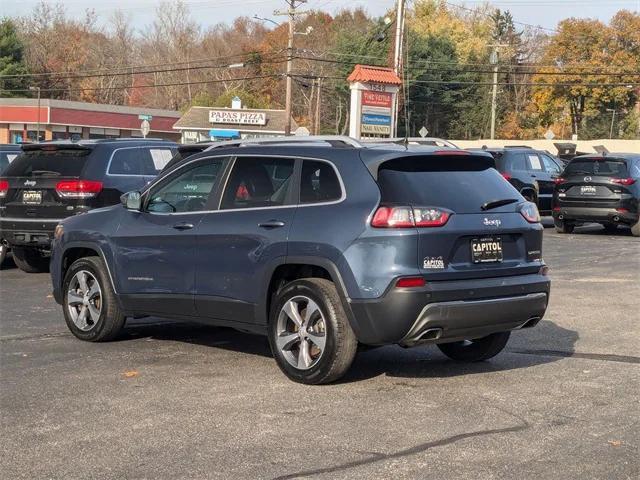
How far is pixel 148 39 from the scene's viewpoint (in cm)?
8869

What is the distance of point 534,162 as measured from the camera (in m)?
22.2

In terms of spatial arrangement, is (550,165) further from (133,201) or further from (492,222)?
(492,222)

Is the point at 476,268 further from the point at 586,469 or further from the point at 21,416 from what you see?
the point at 21,416

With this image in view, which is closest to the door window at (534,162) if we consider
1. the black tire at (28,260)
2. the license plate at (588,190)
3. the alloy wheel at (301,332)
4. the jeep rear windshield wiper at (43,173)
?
the license plate at (588,190)

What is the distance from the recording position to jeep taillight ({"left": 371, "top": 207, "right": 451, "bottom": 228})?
20.0 feet

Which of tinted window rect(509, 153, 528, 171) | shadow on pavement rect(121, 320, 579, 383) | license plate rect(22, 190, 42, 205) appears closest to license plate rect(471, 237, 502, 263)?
shadow on pavement rect(121, 320, 579, 383)

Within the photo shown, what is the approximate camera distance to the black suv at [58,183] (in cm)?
1271

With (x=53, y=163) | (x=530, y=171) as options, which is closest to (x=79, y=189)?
(x=53, y=163)

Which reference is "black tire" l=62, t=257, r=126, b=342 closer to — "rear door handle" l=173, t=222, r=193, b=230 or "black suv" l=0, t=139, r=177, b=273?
"rear door handle" l=173, t=222, r=193, b=230

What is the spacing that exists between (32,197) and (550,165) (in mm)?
13662

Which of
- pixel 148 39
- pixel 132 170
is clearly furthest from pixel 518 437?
pixel 148 39

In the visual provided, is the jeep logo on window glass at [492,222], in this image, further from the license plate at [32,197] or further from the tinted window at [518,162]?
the tinted window at [518,162]

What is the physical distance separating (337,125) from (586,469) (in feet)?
227

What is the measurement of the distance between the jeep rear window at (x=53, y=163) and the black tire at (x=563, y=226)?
11.0 metres
